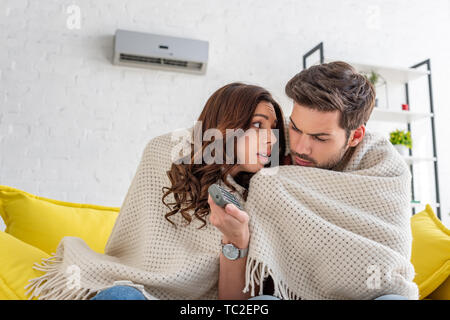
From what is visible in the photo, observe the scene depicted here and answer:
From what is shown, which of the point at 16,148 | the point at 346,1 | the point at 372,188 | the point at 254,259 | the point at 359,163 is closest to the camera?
the point at 254,259

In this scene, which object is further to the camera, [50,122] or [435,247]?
[50,122]

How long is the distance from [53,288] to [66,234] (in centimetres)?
44

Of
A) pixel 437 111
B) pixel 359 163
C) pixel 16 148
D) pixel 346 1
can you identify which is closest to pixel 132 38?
pixel 16 148

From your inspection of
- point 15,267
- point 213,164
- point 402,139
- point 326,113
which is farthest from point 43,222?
point 402,139

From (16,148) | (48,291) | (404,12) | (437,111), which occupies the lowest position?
(48,291)

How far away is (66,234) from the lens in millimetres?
1430

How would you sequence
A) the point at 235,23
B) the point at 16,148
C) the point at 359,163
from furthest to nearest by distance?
the point at 235,23 → the point at 16,148 → the point at 359,163

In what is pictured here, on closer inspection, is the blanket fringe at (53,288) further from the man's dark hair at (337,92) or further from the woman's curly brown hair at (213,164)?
the man's dark hair at (337,92)

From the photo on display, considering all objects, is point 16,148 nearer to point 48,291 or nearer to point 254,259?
point 48,291

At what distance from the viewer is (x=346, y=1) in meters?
3.19

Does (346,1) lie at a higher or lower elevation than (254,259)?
higher

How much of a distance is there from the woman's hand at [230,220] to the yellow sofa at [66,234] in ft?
1.58

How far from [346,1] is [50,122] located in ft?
7.45

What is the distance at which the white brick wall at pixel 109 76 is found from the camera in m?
2.53
